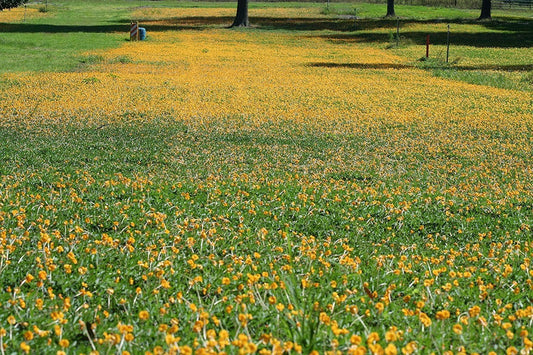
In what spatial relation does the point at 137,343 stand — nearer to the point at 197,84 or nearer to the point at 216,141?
the point at 216,141

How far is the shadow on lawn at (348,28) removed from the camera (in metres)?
42.1

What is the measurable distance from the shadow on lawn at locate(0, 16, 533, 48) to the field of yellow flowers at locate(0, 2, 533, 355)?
77.1 feet

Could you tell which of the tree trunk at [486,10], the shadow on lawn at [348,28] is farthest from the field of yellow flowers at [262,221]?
the tree trunk at [486,10]

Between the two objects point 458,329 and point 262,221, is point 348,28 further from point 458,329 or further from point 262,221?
point 458,329

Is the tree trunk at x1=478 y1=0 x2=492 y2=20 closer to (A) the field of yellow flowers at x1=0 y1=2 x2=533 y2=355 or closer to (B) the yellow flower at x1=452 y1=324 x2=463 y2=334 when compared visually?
(A) the field of yellow flowers at x1=0 y1=2 x2=533 y2=355

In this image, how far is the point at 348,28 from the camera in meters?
51.4

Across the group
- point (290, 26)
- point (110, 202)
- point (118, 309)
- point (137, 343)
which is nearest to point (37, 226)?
point (110, 202)

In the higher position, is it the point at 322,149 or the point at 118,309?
the point at 118,309

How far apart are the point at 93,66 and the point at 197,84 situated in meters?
6.77

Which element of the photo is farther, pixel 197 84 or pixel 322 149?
pixel 197 84

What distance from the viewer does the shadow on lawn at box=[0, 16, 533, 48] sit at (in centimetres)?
4206

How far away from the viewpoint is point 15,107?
15.8 m

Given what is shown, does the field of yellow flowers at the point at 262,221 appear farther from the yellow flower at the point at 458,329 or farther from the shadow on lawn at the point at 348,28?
the shadow on lawn at the point at 348,28

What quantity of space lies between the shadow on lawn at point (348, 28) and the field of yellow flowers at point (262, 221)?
2349 centimetres
